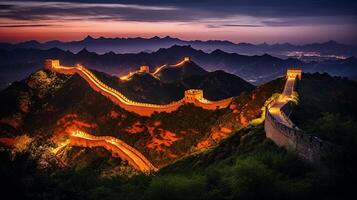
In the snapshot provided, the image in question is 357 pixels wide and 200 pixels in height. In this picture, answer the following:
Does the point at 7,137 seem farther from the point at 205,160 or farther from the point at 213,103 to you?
the point at 205,160

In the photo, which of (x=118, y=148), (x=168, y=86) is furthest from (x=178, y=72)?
(x=118, y=148)

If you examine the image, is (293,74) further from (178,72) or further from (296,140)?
(178,72)

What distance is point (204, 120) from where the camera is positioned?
63.0 metres

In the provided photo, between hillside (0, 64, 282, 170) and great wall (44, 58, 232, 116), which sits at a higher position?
great wall (44, 58, 232, 116)

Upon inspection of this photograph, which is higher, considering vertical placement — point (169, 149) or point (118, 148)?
point (118, 148)

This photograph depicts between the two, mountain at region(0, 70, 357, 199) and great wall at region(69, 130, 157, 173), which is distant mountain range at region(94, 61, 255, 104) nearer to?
mountain at region(0, 70, 357, 199)

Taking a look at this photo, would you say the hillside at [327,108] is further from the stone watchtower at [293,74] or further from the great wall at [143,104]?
the great wall at [143,104]

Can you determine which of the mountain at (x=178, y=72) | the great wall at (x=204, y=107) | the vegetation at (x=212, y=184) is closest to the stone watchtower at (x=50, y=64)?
the great wall at (x=204, y=107)

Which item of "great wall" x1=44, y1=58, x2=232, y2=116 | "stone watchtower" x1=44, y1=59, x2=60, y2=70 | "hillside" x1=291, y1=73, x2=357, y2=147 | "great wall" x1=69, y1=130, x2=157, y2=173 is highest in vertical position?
"hillside" x1=291, y1=73, x2=357, y2=147

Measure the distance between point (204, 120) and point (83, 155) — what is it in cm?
1961

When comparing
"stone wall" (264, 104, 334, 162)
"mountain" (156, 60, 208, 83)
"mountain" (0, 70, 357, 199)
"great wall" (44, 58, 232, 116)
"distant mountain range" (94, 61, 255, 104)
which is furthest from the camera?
"mountain" (156, 60, 208, 83)

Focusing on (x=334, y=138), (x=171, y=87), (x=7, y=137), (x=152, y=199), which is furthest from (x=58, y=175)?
(x=171, y=87)

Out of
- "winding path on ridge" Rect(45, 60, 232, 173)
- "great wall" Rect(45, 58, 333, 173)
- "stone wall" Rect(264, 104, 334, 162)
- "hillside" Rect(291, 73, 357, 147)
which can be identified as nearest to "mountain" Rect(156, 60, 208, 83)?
"great wall" Rect(45, 58, 333, 173)

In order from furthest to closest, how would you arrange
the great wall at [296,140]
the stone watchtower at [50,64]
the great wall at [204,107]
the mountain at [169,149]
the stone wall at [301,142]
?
1. the stone watchtower at [50,64]
2. the great wall at [204,107]
3. the great wall at [296,140]
4. the stone wall at [301,142]
5. the mountain at [169,149]
